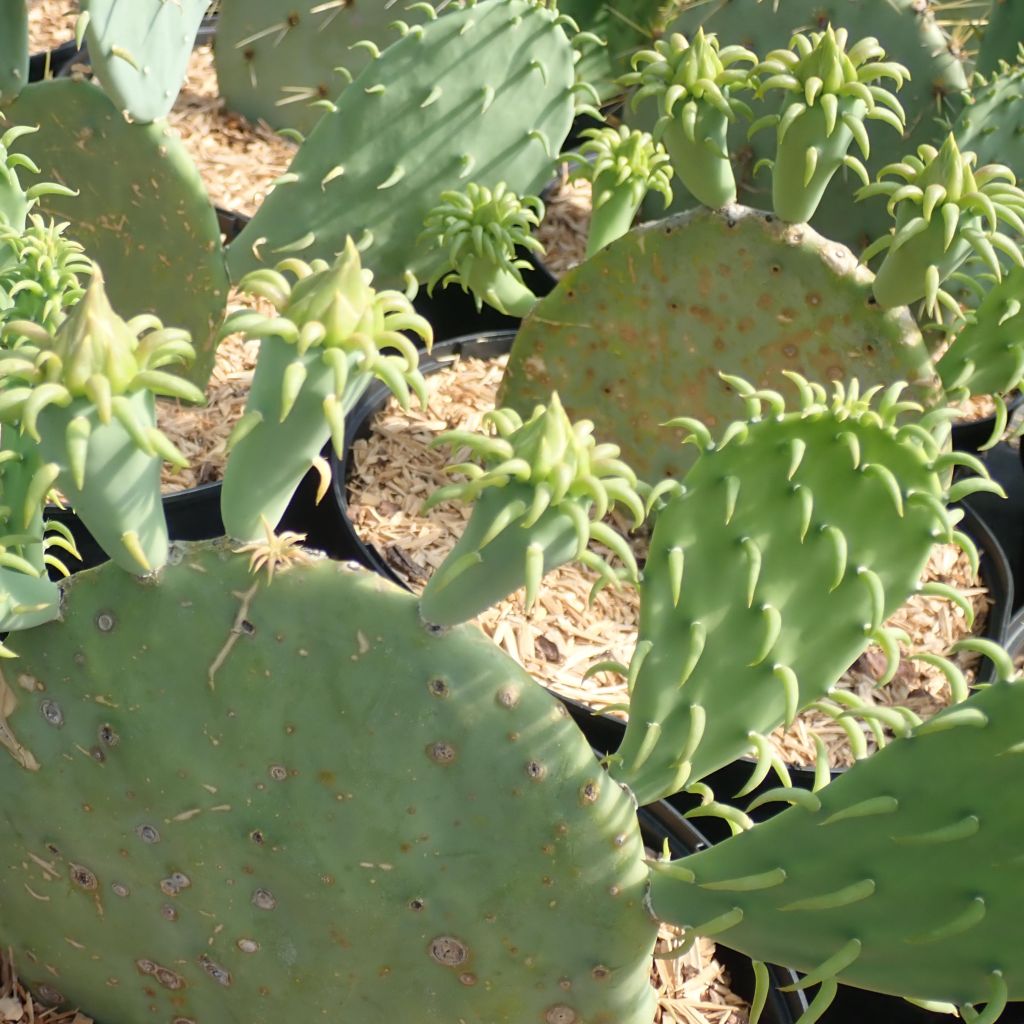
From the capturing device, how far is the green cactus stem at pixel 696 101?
125cm

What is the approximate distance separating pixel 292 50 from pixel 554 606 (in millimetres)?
1197

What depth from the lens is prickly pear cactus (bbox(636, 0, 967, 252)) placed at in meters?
1.82

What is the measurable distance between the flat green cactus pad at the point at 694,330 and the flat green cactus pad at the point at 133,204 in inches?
17.0

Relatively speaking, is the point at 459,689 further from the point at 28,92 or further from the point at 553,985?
the point at 28,92

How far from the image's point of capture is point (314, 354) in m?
0.67

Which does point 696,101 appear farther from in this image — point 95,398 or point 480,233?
point 95,398

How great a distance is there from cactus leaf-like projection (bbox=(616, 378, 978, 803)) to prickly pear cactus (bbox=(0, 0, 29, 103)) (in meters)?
1.15

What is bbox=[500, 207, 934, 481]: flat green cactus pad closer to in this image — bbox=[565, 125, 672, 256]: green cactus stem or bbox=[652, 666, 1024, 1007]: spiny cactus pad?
bbox=[565, 125, 672, 256]: green cactus stem

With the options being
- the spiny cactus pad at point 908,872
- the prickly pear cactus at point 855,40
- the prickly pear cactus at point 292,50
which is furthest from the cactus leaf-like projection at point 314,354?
the prickly pear cactus at point 292,50

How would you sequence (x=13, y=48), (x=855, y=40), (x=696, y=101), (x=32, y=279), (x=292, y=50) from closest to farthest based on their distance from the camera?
(x=32, y=279), (x=696, y=101), (x=13, y=48), (x=855, y=40), (x=292, y=50)

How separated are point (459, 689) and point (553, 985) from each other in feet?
0.77

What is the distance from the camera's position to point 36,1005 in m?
1.06

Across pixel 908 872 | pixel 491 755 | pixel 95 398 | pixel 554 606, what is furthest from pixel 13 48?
pixel 908 872

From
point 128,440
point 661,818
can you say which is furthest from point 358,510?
point 128,440
